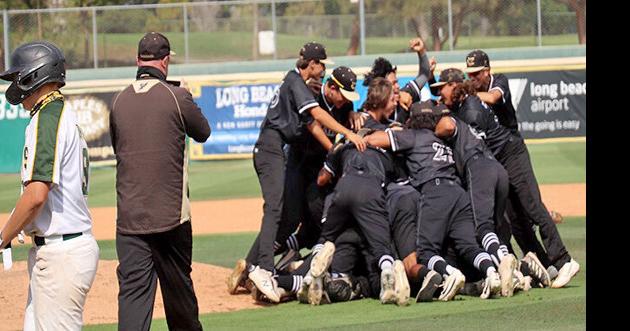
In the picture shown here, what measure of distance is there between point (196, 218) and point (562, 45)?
13520 millimetres

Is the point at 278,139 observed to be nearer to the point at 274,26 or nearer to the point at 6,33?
the point at 274,26

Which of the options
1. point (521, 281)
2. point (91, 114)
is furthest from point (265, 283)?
point (91, 114)

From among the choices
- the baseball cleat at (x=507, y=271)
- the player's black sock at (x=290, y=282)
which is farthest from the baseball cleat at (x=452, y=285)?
the player's black sock at (x=290, y=282)

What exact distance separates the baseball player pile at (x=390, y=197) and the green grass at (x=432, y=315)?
0.15 m

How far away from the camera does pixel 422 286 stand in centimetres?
867

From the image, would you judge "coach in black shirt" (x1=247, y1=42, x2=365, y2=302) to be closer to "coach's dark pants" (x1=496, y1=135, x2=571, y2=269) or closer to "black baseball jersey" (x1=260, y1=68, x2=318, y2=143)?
"black baseball jersey" (x1=260, y1=68, x2=318, y2=143)

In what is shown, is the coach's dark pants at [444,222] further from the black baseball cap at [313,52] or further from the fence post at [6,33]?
the fence post at [6,33]

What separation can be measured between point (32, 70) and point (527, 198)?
5.61 meters

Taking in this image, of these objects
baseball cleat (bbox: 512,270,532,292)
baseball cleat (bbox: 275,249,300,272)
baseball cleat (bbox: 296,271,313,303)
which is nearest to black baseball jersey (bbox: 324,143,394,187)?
baseball cleat (bbox: 296,271,313,303)

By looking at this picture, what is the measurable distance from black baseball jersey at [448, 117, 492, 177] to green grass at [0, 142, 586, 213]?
10.1 meters

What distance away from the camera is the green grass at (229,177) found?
19.6m

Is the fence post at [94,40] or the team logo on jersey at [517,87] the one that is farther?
the fence post at [94,40]

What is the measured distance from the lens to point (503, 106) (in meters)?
9.96
